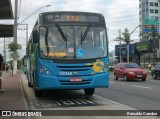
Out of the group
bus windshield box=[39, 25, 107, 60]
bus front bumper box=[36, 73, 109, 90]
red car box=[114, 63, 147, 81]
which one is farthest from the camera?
red car box=[114, 63, 147, 81]

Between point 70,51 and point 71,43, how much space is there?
31cm

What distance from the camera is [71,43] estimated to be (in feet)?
47.1

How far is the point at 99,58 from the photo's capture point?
1446 centimetres

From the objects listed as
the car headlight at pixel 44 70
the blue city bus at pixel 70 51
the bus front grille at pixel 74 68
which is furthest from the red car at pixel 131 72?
the car headlight at pixel 44 70

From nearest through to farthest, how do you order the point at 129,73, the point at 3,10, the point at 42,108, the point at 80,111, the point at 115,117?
the point at 115,117
the point at 80,111
the point at 42,108
the point at 3,10
the point at 129,73

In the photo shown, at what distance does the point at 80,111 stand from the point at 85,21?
4213mm

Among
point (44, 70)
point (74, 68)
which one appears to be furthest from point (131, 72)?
point (44, 70)

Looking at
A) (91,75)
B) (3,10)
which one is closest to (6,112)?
(91,75)

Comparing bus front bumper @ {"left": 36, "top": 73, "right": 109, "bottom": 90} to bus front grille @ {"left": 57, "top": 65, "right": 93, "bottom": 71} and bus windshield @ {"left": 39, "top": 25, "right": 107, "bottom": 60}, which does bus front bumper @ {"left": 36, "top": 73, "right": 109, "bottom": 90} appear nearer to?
bus front grille @ {"left": 57, "top": 65, "right": 93, "bottom": 71}

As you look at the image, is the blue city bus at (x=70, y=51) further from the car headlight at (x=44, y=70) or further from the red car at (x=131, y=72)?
the red car at (x=131, y=72)

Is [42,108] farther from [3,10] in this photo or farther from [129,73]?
[129,73]

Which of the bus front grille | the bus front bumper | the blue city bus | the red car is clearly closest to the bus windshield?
the blue city bus

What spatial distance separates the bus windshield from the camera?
14188 millimetres

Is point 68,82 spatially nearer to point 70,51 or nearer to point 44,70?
point 44,70
